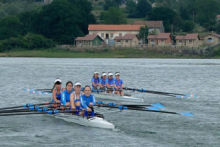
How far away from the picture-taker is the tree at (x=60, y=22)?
108000 millimetres

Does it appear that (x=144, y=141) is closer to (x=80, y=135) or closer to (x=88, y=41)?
(x=80, y=135)

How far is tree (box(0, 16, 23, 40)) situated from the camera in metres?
110

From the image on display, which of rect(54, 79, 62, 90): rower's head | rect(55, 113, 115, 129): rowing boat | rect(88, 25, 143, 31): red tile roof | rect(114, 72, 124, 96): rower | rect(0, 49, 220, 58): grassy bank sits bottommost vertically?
rect(0, 49, 220, 58): grassy bank

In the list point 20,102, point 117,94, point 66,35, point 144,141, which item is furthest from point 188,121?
point 66,35

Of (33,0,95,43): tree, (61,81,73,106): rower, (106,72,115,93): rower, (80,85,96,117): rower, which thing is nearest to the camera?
(80,85,96,117): rower

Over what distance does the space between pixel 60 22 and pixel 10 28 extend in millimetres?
11701

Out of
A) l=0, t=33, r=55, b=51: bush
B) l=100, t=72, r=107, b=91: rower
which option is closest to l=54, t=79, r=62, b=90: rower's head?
l=100, t=72, r=107, b=91: rower

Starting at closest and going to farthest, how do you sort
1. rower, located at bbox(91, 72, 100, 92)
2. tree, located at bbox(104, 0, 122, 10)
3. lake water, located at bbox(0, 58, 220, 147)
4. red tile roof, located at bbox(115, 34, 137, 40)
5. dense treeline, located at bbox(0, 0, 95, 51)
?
lake water, located at bbox(0, 58, 220, 147) < rower, located at bbox(91, 72, 100, 92) < dense treeline, located at bbox(0, 0, 95, 51) < red tile roof, located at bbox(115, 34, 137, 40) < tree, located at bbox(104, 0, 122, 10)

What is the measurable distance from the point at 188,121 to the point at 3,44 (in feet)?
249

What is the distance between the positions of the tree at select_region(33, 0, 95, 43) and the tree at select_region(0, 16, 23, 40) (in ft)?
12.3

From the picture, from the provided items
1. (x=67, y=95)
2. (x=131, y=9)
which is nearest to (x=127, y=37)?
(x=131, y=9)

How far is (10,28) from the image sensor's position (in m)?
111

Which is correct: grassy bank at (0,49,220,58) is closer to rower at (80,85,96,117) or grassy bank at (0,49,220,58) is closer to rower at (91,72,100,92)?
rower at (91,72,100,92)

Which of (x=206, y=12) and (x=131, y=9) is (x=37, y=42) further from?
(x=131, y=9)
